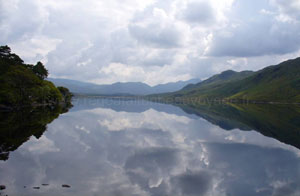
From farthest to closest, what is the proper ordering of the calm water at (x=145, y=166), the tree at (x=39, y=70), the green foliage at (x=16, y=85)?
the tree at (x=39, y=70) → the green foliage at (x=16, y=85) → the calm water at (x=145, y=166)

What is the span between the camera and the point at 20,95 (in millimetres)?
110562

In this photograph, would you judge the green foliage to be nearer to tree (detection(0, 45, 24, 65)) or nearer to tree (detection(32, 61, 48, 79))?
tree (detection(0, 45, 24, 65))

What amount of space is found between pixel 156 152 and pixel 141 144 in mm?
6548

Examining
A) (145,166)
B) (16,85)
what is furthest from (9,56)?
(145,166)

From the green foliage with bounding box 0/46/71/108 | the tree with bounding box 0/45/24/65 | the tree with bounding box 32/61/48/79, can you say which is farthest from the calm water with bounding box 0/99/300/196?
the tree with bounding box 32/61/48/79

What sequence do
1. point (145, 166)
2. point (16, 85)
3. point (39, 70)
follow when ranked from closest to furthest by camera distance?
point (145, 166) < point (16, 85) < point (39, 70)

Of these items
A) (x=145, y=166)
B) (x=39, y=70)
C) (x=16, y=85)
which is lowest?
(x=145, y=166)

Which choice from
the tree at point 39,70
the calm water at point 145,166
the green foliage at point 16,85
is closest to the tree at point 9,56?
the green foliage at point 16,85

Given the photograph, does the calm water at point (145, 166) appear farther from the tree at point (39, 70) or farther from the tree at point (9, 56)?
the tree at point (39, 70)

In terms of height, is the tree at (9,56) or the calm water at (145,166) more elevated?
the tree at (9,56)

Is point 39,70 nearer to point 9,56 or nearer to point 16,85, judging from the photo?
point 9,56

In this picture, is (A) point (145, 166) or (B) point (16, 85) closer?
(A) point (145, 166)

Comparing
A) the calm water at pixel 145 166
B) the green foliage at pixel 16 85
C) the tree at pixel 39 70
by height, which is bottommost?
the calm water at pixel 145 166

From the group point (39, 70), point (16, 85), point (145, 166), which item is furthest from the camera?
point (39, 70)
